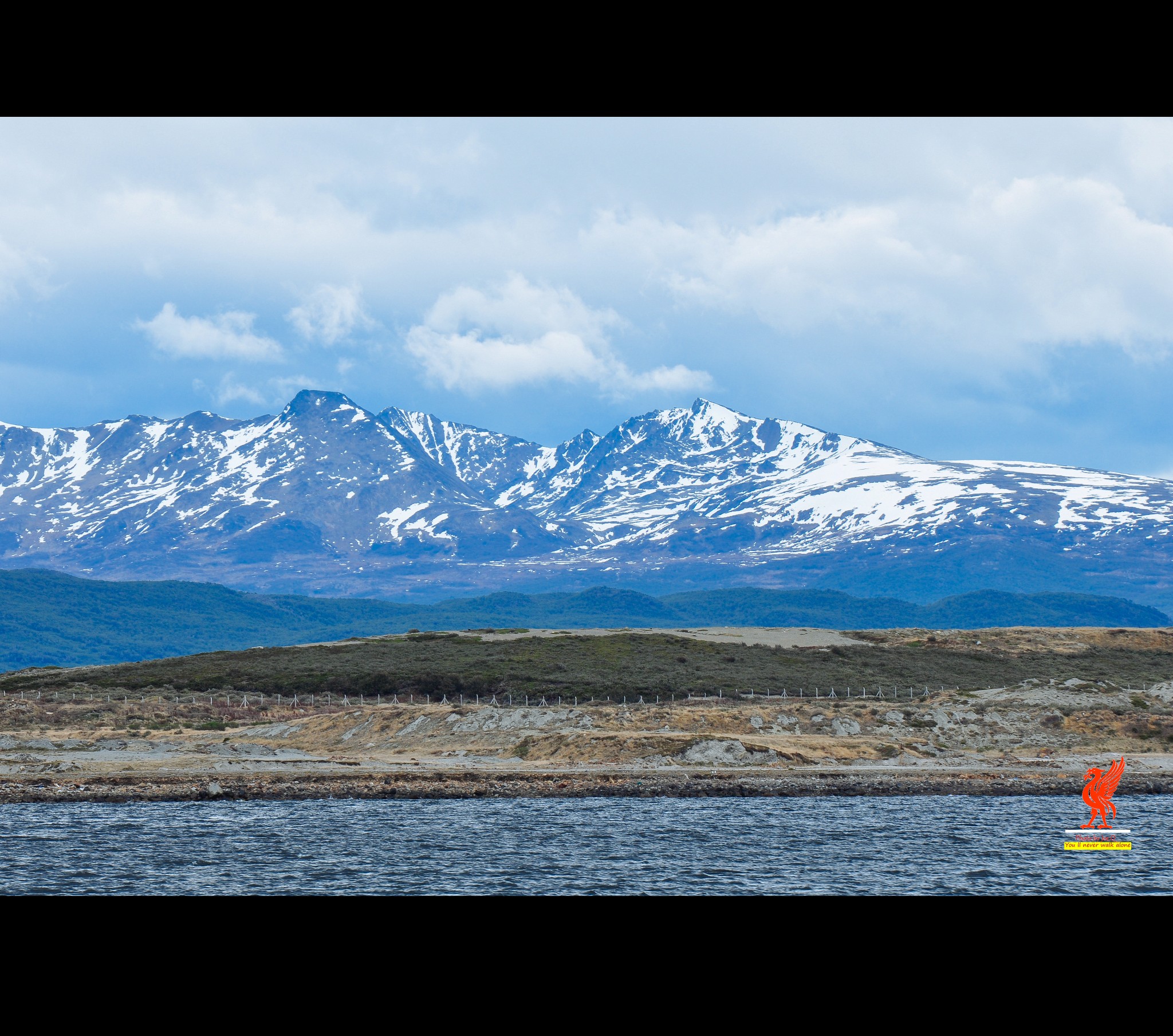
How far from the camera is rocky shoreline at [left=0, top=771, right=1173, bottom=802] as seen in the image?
72.5 meters

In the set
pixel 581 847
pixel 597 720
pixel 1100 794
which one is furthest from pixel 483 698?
pixel 1100 794

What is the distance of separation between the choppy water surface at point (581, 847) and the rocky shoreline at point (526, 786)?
2.26m

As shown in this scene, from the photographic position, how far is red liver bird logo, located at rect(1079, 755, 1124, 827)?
46.9 metres

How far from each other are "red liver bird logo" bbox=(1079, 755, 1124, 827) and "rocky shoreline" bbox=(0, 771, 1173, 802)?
8762 millimetres

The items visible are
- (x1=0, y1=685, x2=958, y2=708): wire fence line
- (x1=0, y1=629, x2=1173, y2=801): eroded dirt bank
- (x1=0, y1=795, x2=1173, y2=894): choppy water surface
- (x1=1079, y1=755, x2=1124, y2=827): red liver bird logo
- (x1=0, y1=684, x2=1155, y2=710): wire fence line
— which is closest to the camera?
(x1=0, y1=795, x2=1173, y2=894): choppy water surface

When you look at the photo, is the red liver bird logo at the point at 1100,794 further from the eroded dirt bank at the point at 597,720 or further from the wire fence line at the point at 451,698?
the wire fence line at the point at 451,698

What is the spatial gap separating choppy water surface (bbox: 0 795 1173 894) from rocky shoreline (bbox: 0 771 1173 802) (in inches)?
88.8

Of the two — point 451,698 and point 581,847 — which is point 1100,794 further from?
point 451,698

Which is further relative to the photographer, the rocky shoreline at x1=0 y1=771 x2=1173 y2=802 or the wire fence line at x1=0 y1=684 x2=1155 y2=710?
the wire fence line at x1=0 y1=684 x2=1155 y2=710

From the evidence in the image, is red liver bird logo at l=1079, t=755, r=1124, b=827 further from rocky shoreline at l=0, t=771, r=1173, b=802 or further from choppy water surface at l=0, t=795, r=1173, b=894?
rocky shoreline at l=0, t=771, r=1173, b=802

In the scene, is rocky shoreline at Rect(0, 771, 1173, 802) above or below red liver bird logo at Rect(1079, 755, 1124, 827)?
below

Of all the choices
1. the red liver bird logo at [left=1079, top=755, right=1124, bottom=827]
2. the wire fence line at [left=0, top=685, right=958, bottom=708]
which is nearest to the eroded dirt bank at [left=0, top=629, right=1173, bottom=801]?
the wire fence line at [left=0, top=685, right=958, bottom=708]

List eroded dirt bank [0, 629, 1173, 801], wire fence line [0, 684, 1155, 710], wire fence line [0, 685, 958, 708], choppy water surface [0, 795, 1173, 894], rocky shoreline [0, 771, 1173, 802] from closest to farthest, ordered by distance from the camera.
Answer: choppy water surface [0, 795, 1173, 894], rocky shoreline [0, 771, 1173, 802], eroded dirt bank [0, 629, 1173, 801], wire fence line [0, 684, 1155, 710], wire fence line [0, 685, 958, 708]
